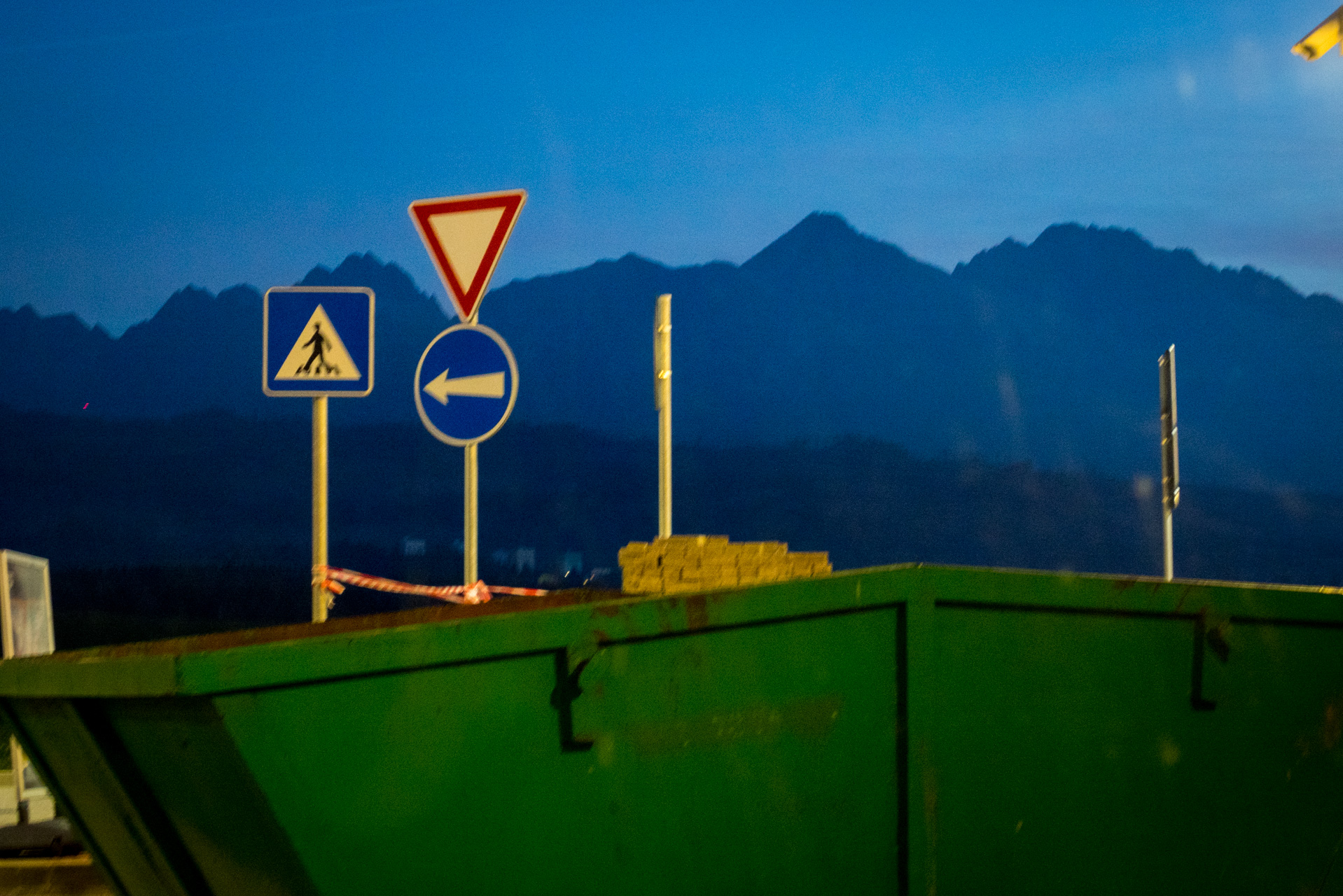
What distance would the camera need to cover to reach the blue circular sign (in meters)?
6.57

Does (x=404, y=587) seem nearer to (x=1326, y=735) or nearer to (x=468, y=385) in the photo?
(x=468, y=385)

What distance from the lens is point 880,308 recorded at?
94.1 meters

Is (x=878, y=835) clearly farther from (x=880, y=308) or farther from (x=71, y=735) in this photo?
(x=880, y=308)

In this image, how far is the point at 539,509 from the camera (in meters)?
78.1

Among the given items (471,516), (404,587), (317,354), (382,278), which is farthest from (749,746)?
(382,278)

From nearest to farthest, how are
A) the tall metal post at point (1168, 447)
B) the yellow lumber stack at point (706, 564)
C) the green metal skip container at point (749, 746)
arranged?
1. the green metal skip container at point (749, 746)
2. the yellow lumber stack at point (706, 564)
3. the tall metal post at point (1168, 447)

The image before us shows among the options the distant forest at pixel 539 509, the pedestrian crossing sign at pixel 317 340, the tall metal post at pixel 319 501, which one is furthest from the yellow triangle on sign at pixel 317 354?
the distant forest at pixel 539 509

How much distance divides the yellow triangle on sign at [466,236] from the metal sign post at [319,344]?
55cm

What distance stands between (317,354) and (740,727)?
4.81m

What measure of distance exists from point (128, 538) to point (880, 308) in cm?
5724

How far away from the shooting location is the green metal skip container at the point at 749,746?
2758 mm

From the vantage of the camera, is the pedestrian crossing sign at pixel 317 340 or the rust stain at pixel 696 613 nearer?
the rust stain at pixel 696 613

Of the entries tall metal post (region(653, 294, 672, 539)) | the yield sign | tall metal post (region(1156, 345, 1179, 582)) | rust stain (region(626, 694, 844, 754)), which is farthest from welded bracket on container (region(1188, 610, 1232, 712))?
tall metal post (region(1156, 345, 1179, 582))

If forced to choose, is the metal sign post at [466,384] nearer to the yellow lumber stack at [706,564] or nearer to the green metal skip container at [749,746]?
the yellow lumber stack at [706,564]
